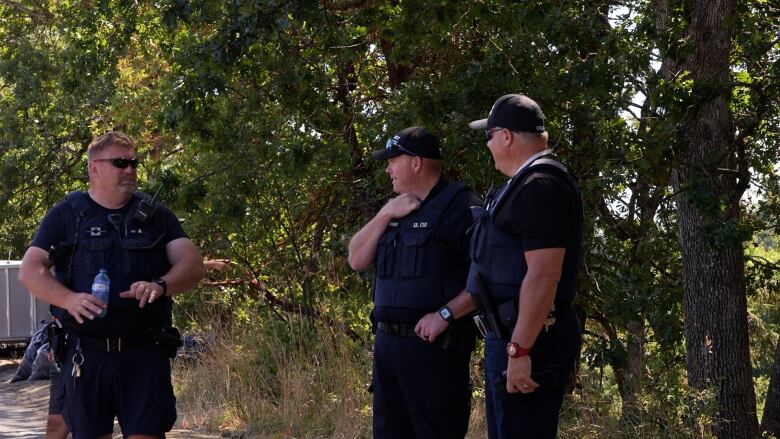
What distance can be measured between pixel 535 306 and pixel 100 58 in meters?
9.99

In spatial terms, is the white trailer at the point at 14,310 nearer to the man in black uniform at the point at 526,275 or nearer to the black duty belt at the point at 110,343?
the black duty belt at the point at 110,343

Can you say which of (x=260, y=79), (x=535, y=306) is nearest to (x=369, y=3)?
(x=260, y=79)

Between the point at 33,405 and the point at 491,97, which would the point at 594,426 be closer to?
the point at 491,97

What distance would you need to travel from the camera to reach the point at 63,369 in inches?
215

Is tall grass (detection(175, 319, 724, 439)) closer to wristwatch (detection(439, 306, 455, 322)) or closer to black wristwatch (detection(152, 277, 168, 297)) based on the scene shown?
wristwatch (detection(439, 306, 455, 322))

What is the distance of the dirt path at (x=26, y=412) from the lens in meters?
9.52

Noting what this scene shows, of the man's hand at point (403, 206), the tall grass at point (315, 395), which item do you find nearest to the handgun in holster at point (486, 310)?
the man's hand at point (403, 206)

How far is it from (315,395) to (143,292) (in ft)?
12.5

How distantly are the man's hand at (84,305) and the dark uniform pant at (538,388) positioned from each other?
176cm

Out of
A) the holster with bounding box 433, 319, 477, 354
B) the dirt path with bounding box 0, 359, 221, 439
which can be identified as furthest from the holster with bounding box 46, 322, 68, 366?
the dirt path with bounding box 0, 359, 221, 439

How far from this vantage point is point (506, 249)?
4.45 m

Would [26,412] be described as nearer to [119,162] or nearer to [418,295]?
[119,162]

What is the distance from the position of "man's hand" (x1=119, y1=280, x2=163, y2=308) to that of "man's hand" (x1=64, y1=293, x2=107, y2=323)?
122mm

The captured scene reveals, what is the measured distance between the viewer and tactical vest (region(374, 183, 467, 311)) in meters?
5.25
